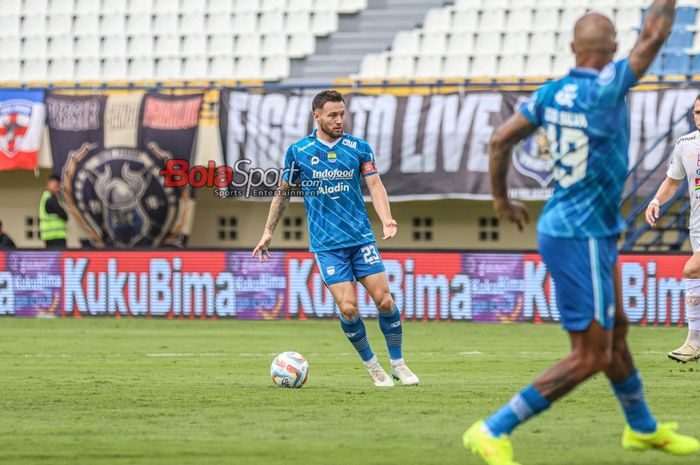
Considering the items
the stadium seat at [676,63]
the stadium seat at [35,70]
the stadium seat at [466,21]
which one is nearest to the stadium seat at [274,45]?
the stadium seat at [466,21]

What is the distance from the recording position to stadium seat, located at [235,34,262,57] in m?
28.5

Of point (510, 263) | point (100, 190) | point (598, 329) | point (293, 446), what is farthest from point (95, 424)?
point (100, 190)

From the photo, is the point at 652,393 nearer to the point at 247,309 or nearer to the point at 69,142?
the point at 247,309

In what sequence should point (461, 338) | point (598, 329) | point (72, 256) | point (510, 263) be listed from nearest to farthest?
1. point (598, 329)
2. point (461, 338)
3. point (510, 263)
4. point (72, 256)

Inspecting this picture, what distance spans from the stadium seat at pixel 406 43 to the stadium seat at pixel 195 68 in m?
4.09

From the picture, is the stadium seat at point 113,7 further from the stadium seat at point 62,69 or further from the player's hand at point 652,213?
the player's hand at point 652,213

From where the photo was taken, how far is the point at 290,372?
11.5 metres

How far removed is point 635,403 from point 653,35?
6.66 feet

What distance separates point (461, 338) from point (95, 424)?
9930 mm

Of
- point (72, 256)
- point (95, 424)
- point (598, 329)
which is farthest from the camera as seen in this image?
point (72, 256)

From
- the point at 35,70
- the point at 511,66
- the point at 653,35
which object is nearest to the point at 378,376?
the point at 653,35

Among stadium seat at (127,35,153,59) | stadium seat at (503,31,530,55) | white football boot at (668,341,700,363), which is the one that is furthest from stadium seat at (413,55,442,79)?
white football boot at (668,341,700,363)

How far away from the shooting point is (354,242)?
1138cm

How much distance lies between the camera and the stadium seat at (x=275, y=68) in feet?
91.1
